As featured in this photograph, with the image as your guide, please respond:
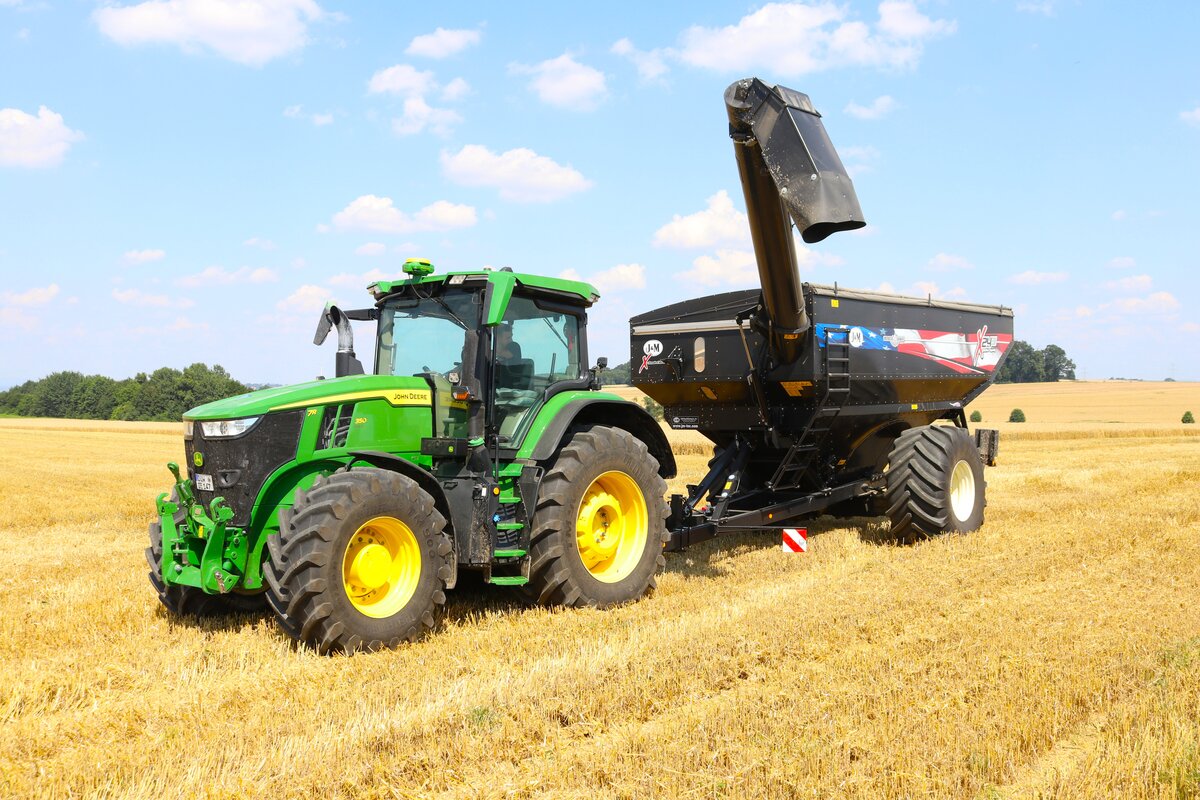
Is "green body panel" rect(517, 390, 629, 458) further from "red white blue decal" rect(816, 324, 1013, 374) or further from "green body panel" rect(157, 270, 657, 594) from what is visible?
"red white blue decal" rect(816, 324, 1013, 374)

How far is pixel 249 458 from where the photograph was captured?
5770 mm

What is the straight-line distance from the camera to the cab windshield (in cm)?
658

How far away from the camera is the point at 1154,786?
3.53m

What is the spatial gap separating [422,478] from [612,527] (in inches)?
66.2

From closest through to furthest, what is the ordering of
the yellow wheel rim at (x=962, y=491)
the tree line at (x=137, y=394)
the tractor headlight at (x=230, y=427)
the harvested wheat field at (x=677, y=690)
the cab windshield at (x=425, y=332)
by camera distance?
the harvested wheat field at (x=677, y=690) → the tractor headlight at (x=230, y=427) → the cab windshield at (x=425, y=332) → the yellow wheel rim at (x=962, y=491) → the tree line at (x=137, y=394)

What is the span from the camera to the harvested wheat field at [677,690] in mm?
3729

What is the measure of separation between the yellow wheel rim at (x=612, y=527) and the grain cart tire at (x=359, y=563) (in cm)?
132

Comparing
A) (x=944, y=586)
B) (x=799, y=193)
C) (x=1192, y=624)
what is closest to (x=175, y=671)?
(x=799, y=193)

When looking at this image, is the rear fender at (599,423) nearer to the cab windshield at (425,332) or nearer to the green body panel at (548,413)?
the green body panel at (548,413)

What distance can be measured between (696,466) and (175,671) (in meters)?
14.4

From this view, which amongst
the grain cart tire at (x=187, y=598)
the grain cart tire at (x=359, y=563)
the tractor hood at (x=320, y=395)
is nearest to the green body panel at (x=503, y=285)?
the tractor hood at (x=320, y=395)

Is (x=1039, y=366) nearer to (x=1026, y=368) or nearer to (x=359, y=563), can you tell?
(x=1026, y=368)

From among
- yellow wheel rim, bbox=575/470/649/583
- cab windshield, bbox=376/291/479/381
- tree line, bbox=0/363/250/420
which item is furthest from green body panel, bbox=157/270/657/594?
tree line, bbox=0/363/250/420

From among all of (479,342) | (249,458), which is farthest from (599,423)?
(249,458)
